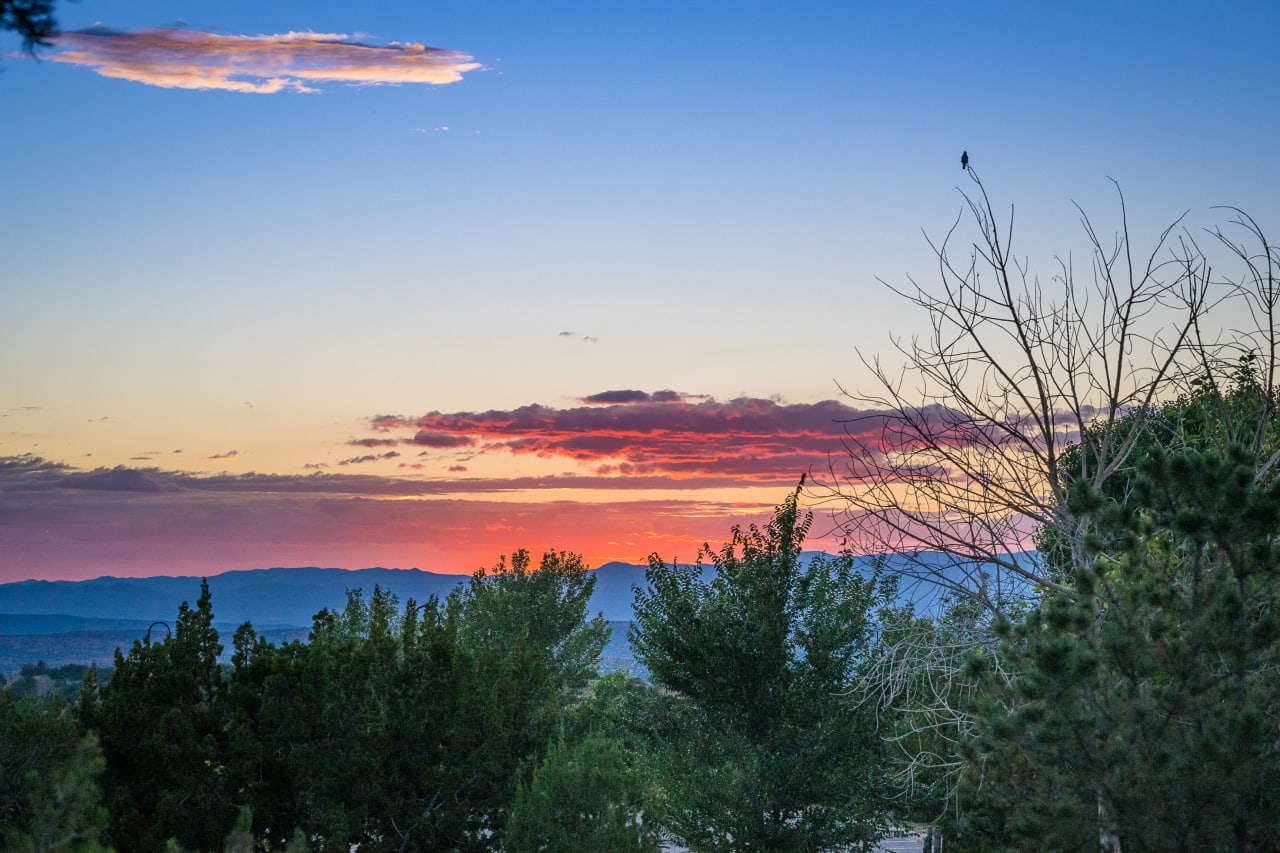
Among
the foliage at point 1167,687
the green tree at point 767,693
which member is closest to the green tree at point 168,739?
the green tree at point 767,693

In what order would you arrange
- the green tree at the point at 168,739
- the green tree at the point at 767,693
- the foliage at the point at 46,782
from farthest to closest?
the green tree at the point at 767,693
the green tree at the point at 168,739
the foliage at the point at 46,782

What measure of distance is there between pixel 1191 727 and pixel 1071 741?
88 centimetres

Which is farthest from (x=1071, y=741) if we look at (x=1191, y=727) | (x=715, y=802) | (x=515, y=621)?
(x=515, y=621)

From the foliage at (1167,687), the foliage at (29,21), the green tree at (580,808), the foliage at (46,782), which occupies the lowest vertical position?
the green tree at (580,808)

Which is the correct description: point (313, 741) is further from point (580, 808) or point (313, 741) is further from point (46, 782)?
point (46, 782)

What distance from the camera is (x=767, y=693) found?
26938 millimetres

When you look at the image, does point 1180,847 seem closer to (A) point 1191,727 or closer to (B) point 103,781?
(A) point 1191,727

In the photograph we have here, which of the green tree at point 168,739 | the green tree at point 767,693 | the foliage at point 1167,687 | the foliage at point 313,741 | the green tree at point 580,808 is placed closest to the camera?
the foliage at point 1167,687

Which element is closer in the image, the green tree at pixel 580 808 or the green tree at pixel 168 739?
the green tree at pixel 580 808

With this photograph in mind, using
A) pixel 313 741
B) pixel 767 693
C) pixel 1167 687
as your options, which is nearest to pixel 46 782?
pixel 313 741

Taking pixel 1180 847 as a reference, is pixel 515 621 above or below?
below

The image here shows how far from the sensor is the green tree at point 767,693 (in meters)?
25.8

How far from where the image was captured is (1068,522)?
10242 millimetres

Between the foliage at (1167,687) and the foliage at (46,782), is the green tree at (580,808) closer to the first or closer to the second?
the foliage at (46,782)
